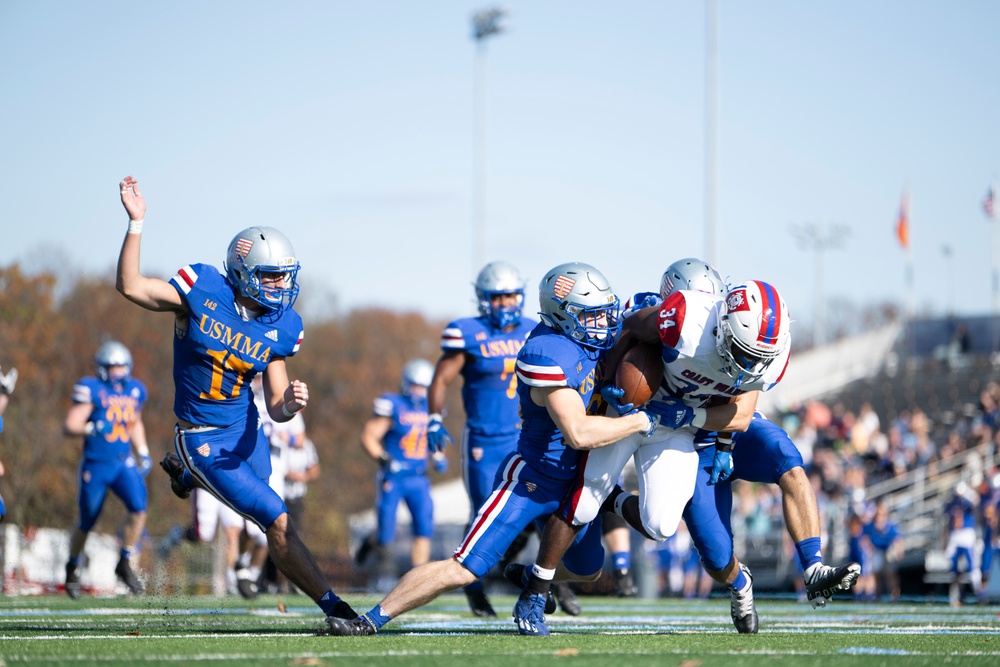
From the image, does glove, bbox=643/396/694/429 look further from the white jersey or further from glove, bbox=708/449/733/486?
glove, bbox=708/449/733/486

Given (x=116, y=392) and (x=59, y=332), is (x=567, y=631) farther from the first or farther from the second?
(x=59, y=332)

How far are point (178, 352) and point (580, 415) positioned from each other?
2117mm

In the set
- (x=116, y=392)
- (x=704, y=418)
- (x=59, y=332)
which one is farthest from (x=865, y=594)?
(x=59, y=332)

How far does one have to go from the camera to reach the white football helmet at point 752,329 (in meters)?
5.38

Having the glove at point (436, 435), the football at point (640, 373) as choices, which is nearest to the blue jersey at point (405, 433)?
the glove at point (436, 435)

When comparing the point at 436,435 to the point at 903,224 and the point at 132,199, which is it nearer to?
the point at 132,199

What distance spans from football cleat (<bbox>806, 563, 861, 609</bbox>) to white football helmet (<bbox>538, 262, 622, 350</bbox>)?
145 cm

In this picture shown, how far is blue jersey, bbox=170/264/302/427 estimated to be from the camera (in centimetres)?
608

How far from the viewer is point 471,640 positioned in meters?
5.46

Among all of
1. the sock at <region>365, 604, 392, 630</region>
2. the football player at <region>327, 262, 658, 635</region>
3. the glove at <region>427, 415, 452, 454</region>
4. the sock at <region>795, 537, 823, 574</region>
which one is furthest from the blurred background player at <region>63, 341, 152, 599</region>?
the sock at <region>795, 537, 823, 574</region>

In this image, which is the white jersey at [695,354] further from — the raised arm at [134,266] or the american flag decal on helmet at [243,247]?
the raised arm at [134,266]

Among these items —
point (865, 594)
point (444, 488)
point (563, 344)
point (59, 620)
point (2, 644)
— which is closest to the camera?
point (2, 644)

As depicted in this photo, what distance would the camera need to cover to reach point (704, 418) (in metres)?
5.82

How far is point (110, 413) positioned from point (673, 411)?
7.27 metres
